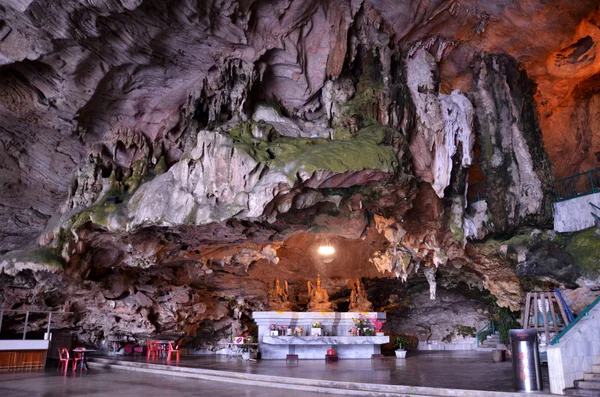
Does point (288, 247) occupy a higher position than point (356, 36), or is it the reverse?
point (356, 36)

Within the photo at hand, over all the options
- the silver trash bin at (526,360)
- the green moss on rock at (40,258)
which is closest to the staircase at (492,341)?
the silver trash bin at (526,360)

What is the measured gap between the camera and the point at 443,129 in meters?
12.6

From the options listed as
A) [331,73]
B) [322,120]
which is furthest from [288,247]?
[331,73]

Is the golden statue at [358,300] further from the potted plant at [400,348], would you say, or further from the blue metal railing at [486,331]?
the blue metal railing at [486,331]

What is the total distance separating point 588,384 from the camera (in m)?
7.23

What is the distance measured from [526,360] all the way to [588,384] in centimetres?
97

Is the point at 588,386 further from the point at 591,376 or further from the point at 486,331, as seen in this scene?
the point at 486,331

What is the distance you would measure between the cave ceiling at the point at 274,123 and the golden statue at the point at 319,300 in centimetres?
442

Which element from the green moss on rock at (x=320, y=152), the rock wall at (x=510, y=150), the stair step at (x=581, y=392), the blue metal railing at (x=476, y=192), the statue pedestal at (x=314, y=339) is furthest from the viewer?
the statue pedestal at (x=314, y=339)

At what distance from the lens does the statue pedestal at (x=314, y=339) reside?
17234mm

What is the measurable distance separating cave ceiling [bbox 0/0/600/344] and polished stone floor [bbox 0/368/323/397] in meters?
3.64

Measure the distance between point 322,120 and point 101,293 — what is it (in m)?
11.1

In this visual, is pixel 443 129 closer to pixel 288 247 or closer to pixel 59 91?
pixel 288 247

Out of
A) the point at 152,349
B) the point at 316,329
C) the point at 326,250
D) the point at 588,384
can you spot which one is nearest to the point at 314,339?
the point at 316,329
